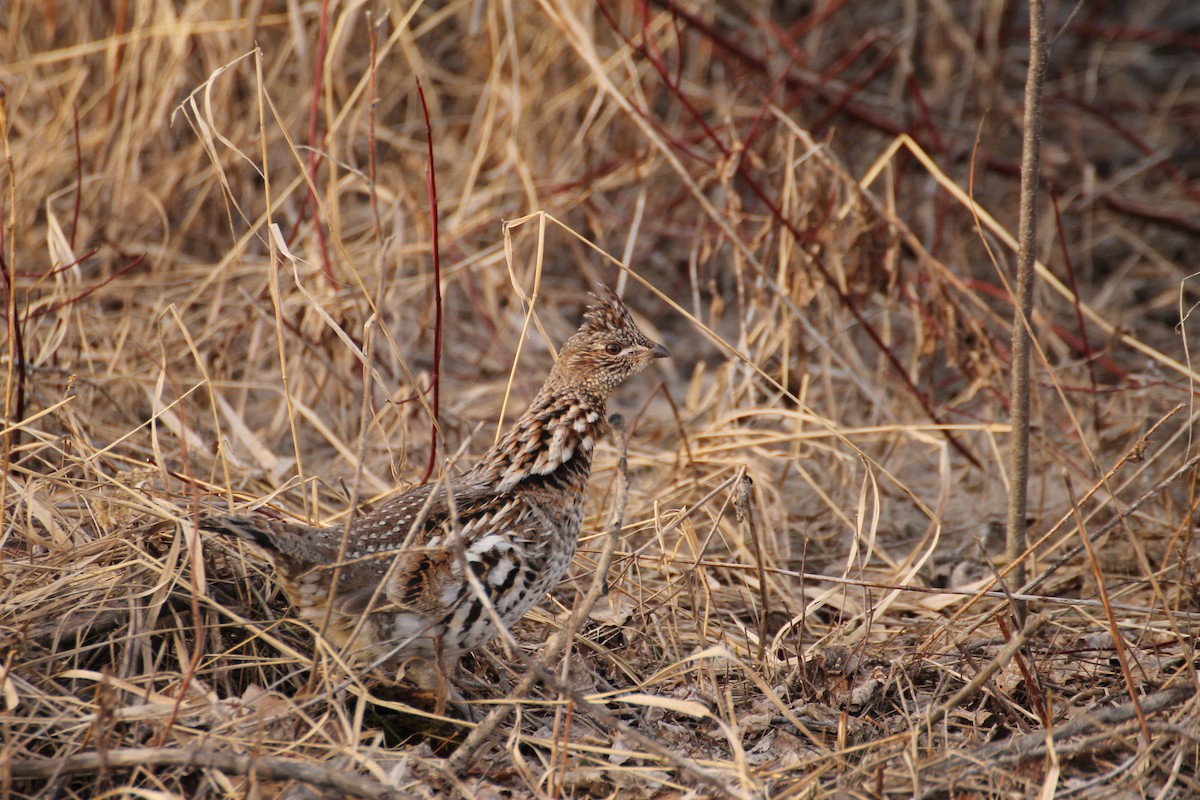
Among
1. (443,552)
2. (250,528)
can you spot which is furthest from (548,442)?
(250,528)

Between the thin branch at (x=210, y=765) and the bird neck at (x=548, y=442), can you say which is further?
the bird neck at (x=548, y=442)

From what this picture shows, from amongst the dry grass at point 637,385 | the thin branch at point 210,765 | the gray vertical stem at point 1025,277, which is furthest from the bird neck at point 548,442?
the gray vertical stem at point 1025,277

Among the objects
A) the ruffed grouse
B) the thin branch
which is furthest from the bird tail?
the thin branch

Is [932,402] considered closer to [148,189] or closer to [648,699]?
[648,699]

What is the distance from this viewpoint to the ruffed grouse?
3.32 metres

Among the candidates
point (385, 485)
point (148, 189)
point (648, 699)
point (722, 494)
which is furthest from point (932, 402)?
point (148, 189)

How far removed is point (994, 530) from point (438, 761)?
2.93m

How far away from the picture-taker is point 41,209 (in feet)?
21.1

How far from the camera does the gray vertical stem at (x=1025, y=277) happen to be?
11.4 feet

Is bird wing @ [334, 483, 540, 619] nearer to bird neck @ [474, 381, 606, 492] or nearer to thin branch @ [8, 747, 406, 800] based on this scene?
bird neck @ [474, 381, 606, 492]

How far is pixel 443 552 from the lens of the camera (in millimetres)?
3420

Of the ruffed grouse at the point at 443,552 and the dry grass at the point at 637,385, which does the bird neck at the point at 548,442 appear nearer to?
the ruffed grouse at the point at 443,552

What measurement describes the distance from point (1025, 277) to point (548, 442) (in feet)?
5.00

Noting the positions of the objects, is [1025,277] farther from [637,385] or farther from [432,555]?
[637,385]
